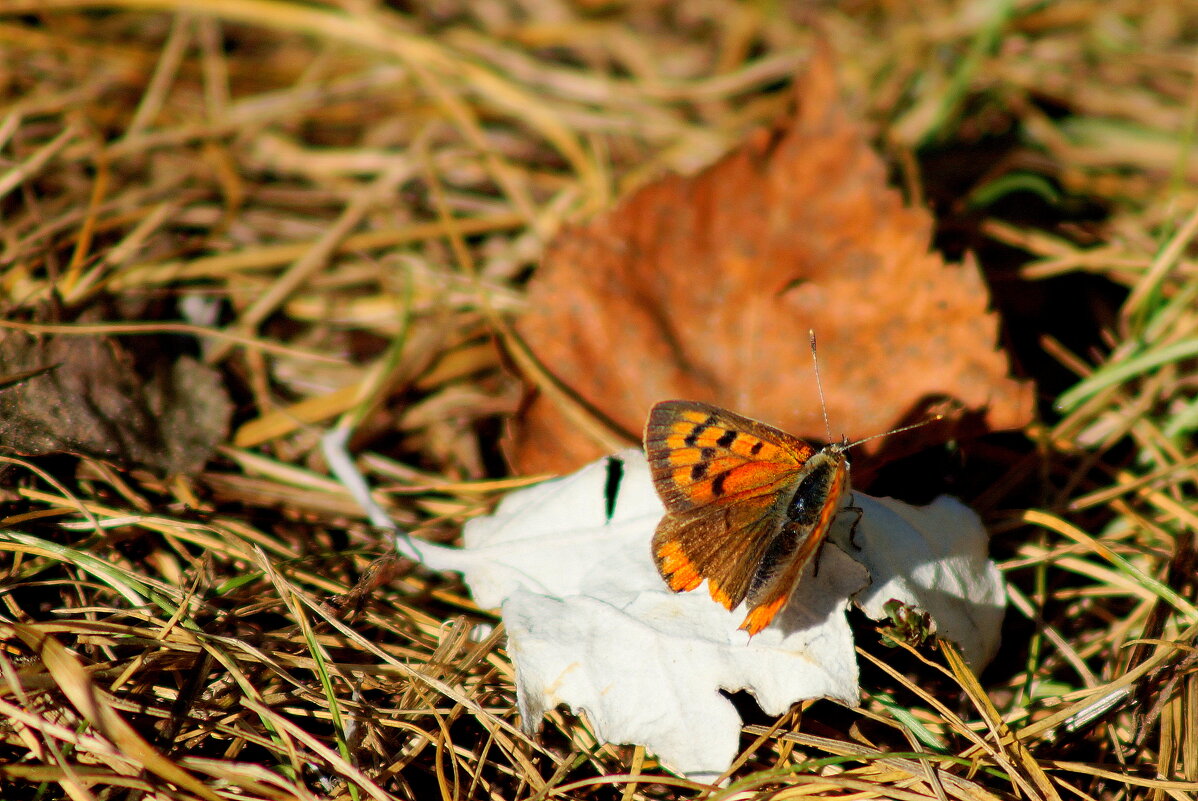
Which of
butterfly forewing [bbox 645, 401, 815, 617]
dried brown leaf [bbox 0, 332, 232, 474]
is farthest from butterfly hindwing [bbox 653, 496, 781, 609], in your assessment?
dried brown leaf [bbox 0, 332, 232, 474]

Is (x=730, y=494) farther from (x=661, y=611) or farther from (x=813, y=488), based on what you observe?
(x=661, y=611)

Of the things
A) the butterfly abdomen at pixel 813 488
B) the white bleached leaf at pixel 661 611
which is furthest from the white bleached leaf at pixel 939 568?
the butterfly abdomen at pixel 813 488

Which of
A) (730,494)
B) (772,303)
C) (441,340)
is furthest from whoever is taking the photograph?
(441,340)

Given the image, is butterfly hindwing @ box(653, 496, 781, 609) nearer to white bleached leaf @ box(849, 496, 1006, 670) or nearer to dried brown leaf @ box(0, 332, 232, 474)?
white bleached leaf @ box(849, 496, 1006, 670)

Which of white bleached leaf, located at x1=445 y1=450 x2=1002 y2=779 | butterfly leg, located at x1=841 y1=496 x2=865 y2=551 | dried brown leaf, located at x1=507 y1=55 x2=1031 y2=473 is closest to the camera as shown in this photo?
white bleached leaf, located at x1=445 y1=450 x2=1002 y2=779

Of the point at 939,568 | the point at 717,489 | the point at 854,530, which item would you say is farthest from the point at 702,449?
the point at 939,568

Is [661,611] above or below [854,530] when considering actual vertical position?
below
